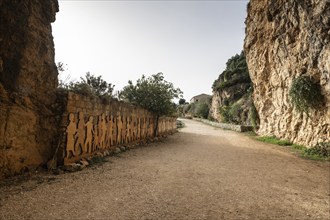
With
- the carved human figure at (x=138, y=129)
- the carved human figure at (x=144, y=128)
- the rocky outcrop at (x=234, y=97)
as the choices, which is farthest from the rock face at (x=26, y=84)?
the rocky outcrop at (x=234, y=97)

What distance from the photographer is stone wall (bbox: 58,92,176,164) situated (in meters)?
6.25

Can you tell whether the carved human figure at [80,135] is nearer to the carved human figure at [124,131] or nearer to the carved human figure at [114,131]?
the carved human figure at [114,131]

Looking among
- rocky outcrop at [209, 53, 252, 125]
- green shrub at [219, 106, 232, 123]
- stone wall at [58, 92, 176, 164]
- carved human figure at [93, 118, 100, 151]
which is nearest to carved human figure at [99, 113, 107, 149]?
stone wall at [58, 92, 176, 164]

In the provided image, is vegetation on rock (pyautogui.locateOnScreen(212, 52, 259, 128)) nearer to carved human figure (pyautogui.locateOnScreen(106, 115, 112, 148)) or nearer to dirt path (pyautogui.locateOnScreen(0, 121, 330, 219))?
carved human figure (pyautogui.locateOnScreen(106, 115, 112, 148))

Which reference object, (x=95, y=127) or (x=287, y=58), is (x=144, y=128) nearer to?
(x=95, y=127)

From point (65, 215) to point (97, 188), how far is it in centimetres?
131

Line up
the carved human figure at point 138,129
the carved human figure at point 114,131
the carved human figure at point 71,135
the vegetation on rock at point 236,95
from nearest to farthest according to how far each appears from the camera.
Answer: the carved human figure at point 71,135 → the carved human figure at point 114,131 → the carved human figure at point 138,129 → the vegetation on rock at point 236,95

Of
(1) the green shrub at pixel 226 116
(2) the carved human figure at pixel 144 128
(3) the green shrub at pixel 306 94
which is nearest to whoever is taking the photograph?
(3) the green shrub at pixel 306 94

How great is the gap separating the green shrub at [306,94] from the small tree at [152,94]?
6579 mm

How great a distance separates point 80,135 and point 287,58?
13.5m

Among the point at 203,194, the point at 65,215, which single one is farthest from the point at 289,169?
the point at 65,215

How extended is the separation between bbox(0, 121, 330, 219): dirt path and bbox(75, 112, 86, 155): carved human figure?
0.78 meters

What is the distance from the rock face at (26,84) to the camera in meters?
4.92

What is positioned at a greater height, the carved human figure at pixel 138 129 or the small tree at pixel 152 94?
the small tree at pixel 152 94
